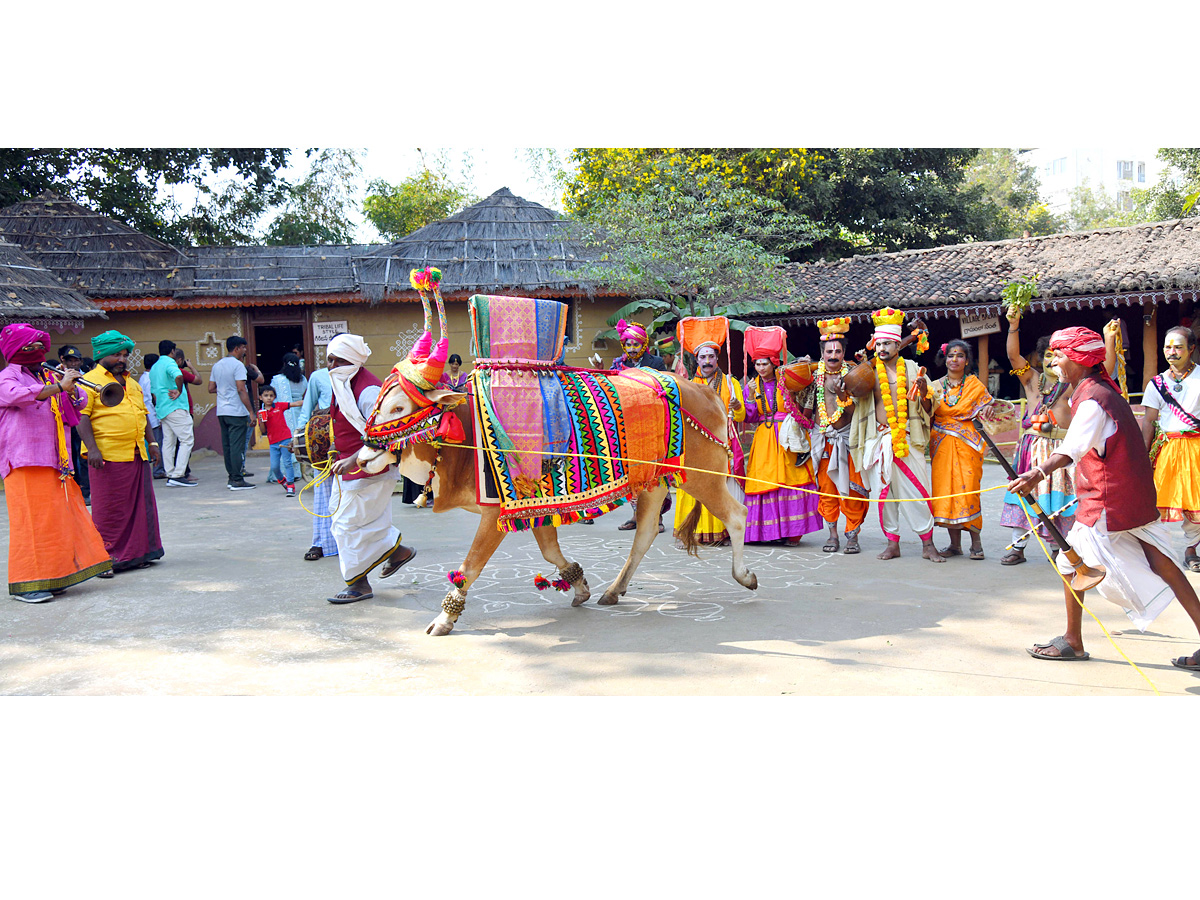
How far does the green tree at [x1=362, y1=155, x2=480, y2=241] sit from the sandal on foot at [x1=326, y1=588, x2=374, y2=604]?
2756 centimetres

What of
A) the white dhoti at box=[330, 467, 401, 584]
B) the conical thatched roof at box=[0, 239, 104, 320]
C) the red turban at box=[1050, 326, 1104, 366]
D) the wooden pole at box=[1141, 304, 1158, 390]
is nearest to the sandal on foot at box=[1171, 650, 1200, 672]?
the red turban at box=[1050, 326, 1104, 366]

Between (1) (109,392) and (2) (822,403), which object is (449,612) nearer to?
(1) (109,392)

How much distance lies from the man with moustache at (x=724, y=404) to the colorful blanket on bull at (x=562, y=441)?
1.65 m

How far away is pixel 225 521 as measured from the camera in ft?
32.2

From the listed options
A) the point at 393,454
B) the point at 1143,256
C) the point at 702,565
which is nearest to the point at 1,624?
the point at 393,454

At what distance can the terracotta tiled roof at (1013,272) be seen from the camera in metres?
14.9

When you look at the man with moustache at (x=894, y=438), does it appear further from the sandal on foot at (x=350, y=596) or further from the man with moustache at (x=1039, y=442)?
the sandal on foot at (x=350, y=596)

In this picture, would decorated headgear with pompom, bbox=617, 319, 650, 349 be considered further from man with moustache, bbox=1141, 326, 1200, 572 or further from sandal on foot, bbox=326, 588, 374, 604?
man with moustache, bbox=1141, 326, 1200, 572

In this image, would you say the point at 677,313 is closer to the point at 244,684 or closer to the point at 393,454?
the point at 393,454

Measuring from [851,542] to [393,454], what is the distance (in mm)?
4348

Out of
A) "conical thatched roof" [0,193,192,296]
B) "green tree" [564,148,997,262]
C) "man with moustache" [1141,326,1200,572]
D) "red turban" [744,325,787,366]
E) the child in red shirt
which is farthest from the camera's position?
"green tree" [564,148,997,262]

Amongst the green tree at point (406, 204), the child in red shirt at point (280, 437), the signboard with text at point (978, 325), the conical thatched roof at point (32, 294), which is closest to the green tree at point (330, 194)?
the green tree at point (406, 204)

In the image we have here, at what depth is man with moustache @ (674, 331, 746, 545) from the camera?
7770mm

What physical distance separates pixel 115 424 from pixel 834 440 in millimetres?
6057
